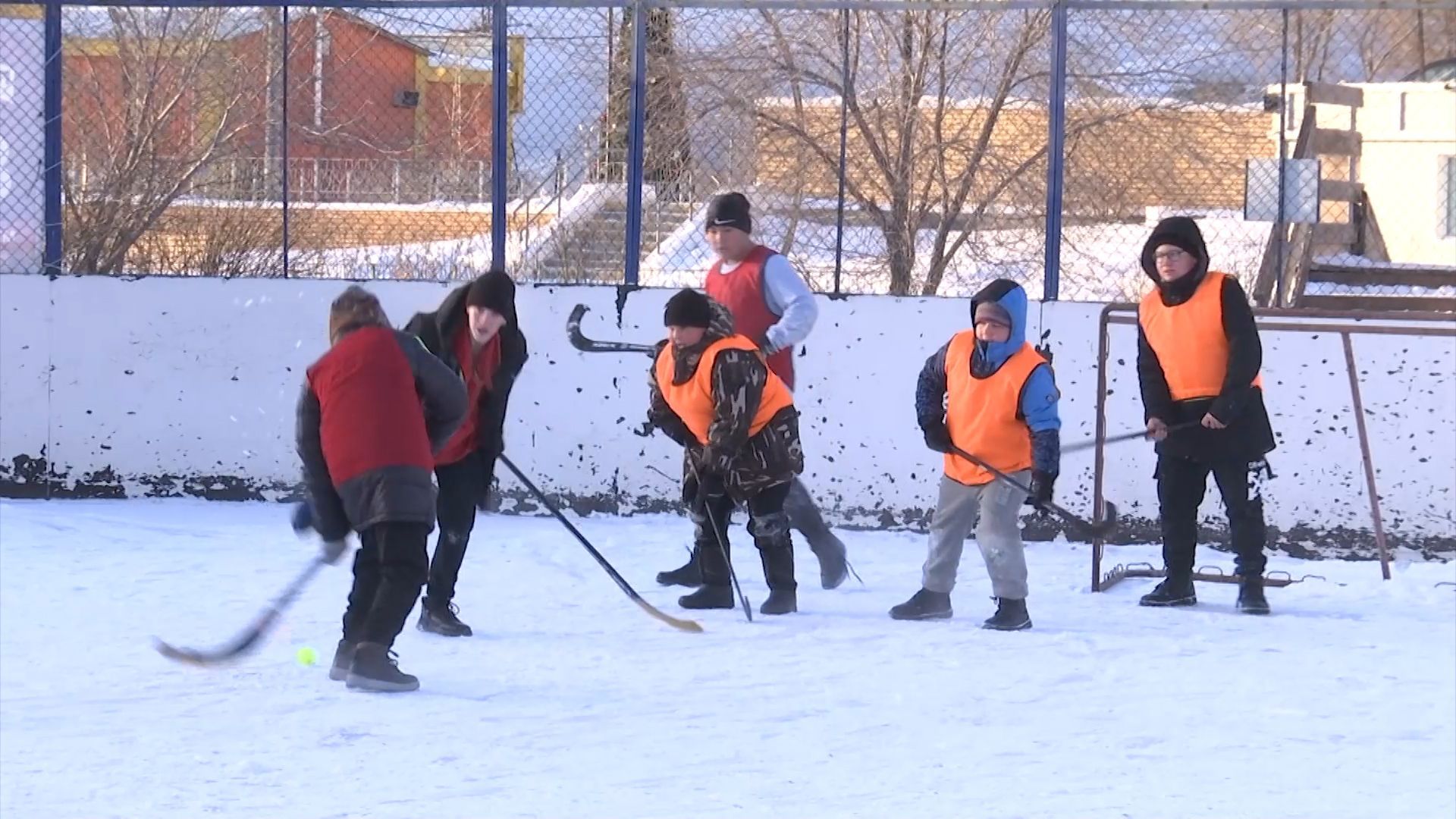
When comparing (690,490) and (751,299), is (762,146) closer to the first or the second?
(751,299)

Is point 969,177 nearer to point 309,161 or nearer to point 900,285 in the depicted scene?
point 900,285

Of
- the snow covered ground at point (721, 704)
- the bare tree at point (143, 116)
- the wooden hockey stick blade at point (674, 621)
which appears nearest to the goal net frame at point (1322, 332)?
the snow covered ground at point (721, 704)

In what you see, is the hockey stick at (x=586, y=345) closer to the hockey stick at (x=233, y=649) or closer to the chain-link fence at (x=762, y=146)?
the chain-link fence at (x=762, y=146)

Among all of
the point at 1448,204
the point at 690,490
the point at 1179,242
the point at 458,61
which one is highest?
the point at 458,61

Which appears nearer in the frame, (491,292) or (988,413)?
(491,292)

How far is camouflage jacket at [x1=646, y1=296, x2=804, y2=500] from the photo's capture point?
21.2 feet

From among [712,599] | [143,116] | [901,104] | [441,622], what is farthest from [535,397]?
[441,622]

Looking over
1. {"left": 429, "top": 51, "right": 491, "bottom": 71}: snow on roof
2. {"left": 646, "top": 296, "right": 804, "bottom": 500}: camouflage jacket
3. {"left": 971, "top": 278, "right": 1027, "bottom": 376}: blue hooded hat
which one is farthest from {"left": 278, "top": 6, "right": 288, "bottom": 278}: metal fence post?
{"left": 971, "top": 278, "right": 1027, "bottom": 376}: blue hooded hat

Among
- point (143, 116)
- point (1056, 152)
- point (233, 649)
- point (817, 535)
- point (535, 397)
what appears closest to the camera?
point (233, 649)

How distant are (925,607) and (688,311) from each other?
4.45ft

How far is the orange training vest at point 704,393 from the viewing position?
6518 millimetres

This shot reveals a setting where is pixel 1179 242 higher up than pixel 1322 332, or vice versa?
pixel 1179 242

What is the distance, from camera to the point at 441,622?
635 cm

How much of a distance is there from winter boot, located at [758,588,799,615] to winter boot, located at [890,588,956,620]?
1.20ft
